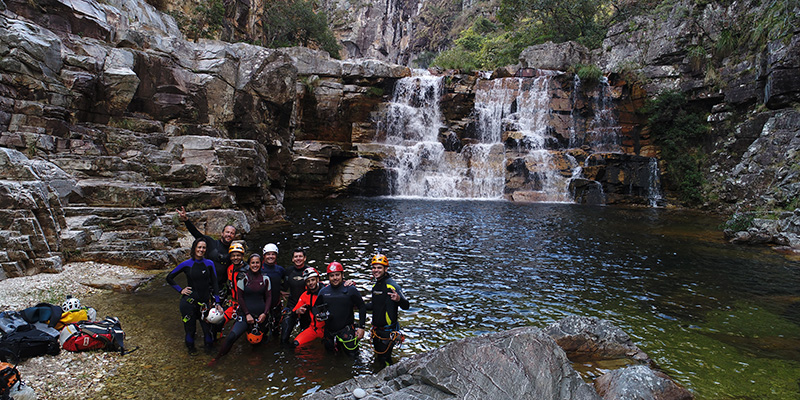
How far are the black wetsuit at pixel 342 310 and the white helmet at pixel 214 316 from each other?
1.48m

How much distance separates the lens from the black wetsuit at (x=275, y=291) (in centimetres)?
669

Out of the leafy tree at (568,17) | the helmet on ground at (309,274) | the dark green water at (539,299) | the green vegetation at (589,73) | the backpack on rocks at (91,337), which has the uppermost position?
the leafy tree at (568,17)

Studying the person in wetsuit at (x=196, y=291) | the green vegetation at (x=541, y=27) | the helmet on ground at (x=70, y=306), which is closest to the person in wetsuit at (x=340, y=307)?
the person in wetsuit at (x=196, y=291)

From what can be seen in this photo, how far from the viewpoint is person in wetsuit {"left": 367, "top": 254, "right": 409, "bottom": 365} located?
5.97 metres

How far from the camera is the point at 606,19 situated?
41375mm

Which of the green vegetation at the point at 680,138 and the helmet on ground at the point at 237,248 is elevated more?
the green vegetation at the point at 680,138

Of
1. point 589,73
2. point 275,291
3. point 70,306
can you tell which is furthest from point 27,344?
point 589,73

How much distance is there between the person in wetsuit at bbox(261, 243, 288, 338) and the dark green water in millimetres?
517

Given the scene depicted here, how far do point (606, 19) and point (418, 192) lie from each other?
90.9 feet

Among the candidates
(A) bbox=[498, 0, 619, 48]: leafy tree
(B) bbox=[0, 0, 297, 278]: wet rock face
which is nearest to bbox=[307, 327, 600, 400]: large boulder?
(B) bbox=[0, 0, 297, 278]: wet rock face

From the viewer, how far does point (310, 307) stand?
6613 millimetres

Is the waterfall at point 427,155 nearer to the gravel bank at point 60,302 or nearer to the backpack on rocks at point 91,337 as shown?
the gravel bank at point 60,302

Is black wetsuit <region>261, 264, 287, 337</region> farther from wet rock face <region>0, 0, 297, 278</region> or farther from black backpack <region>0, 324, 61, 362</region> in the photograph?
wet rock face <region>0, 0, 297, 278</region>

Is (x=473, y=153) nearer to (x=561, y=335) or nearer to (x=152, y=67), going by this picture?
(x=152, y=67)
